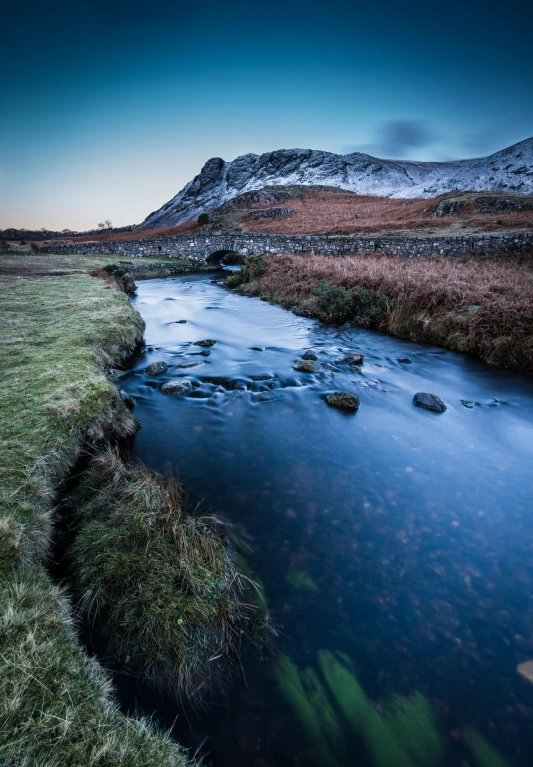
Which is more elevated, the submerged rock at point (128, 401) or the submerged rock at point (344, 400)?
the submerged rock at point (128, 401)

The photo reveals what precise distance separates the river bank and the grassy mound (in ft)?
0.05

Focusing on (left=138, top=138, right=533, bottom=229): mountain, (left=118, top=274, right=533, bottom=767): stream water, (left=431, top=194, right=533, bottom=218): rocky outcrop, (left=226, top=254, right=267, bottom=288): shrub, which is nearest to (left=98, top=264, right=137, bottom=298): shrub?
(left=226, top=254, right=267, bottom=288): shrub

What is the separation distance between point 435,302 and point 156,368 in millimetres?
11582

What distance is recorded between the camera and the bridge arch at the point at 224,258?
4134cm

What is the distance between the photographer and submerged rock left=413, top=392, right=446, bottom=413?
30.2ft

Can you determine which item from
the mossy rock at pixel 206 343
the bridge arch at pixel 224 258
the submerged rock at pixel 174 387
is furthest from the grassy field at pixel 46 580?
the bridge arch at pixel 224 258

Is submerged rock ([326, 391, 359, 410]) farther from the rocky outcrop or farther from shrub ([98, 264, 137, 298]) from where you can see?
the rocky outcrop

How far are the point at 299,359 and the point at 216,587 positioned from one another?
29.8 feet

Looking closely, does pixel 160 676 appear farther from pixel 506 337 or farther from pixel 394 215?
pixel 394 215

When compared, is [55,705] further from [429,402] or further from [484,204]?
[484,204]

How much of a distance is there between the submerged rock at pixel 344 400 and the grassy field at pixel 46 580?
5032mm

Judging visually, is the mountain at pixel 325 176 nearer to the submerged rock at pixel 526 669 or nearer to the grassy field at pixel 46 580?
the grassy field at pixel 46 580

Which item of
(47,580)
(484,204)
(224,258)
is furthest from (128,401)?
(484,204)

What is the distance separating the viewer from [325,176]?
106 m
